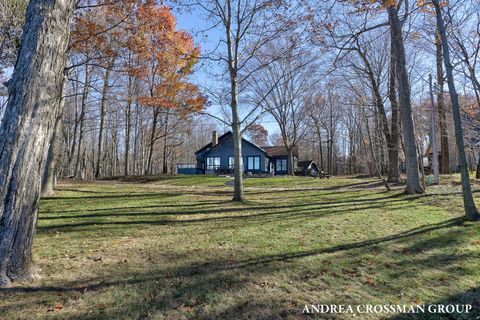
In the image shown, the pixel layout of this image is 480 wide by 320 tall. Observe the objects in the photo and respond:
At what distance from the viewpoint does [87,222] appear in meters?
7.11

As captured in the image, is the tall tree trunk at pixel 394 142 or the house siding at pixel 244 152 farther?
the house siding at pixel 244 152

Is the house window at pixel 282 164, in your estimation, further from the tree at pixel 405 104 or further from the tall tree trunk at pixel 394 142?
the tree at pixel 405 104

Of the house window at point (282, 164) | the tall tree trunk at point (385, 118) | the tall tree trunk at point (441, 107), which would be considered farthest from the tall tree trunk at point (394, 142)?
the house window at point (282, 164)

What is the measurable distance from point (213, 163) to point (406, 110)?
2590 centimetres

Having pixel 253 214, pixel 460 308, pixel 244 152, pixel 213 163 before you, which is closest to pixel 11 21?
pixel 253 214

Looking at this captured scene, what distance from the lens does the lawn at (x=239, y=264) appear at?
3.30 metres

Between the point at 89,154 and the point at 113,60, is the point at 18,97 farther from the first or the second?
the point at 89,154

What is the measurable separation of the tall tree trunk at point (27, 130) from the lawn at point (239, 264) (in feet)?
1.59

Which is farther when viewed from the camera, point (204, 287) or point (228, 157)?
point (228, 157)

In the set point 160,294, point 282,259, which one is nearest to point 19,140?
point 160,294

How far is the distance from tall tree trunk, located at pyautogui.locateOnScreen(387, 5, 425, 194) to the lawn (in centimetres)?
392

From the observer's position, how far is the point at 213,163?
117 feet

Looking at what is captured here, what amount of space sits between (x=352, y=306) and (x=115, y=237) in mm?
4502

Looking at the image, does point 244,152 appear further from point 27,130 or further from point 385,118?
point 27,130
